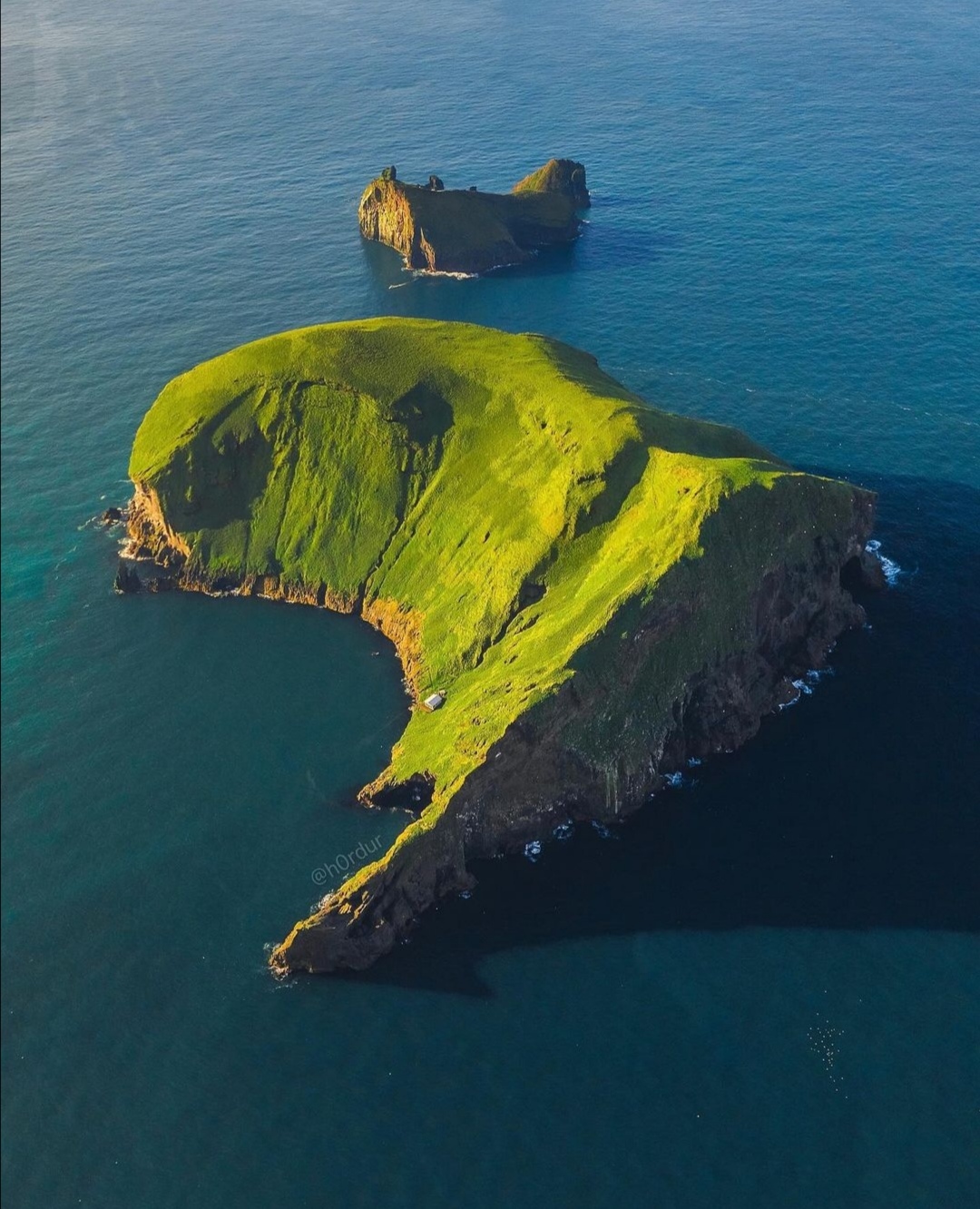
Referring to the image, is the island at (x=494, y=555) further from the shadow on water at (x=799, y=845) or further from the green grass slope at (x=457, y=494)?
the shadow on water at (x=799, y=845)

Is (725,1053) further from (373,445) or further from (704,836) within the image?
(373,445)

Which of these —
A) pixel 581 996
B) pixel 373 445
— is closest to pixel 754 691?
pixel 581 996

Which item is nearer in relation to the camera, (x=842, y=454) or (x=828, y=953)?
(x=828, y=953)

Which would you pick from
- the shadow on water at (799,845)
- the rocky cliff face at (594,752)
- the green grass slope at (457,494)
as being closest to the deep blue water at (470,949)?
the shadow on water at (799,845)

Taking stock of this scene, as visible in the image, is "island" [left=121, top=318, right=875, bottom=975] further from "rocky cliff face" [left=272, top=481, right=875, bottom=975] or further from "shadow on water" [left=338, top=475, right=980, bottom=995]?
"shadow on water" [left=338, top=475, right=980, bottom=995]

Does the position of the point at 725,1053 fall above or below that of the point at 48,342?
below

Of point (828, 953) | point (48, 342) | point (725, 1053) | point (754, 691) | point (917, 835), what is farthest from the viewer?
point (48, 342)
